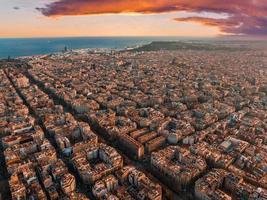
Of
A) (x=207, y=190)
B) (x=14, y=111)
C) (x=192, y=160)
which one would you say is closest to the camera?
(x=207, y=190)

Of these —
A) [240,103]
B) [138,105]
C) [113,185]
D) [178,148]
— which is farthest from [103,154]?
[240,103]

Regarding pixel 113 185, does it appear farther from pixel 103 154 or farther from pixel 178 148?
pixel 178 148

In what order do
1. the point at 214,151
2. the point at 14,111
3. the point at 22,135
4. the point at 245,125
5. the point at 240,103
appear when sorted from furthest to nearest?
the point at 240,103
the point at 14,111
the point at 245,125
the point at 22,135
the point at 214,151

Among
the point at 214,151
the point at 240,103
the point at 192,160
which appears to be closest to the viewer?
the point at 192,160

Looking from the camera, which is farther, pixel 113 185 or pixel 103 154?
pixel 103 154

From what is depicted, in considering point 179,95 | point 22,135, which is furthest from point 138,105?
point 22,135

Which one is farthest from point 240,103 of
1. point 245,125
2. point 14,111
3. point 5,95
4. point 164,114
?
point 5,95

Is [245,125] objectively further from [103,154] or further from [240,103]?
[103,154]

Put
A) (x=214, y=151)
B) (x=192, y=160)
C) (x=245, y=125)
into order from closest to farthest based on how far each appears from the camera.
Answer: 1. (x=192, y=160)
2. (x=214, y=151)
3. (x=245, y=125)

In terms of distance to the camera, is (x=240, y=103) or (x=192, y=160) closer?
(x=192, y=160)
